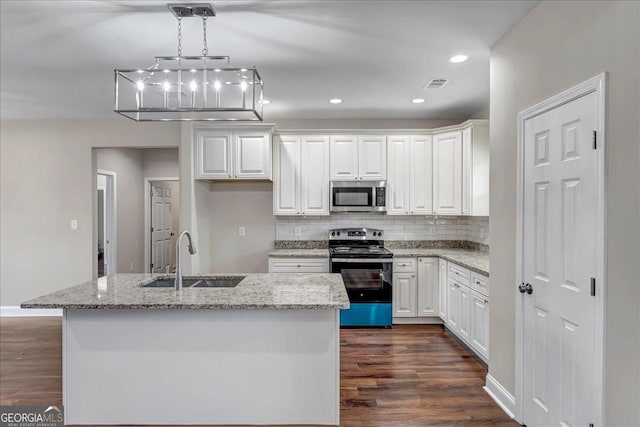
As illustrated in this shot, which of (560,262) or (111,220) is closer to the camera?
(560,262)

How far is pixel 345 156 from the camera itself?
15.3 feet

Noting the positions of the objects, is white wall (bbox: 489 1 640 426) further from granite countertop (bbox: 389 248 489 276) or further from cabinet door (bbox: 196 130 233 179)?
cabinet door (bbox: 196 130 233 179)

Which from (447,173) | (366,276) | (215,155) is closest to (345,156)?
(447,173)

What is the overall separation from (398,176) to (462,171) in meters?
0.75

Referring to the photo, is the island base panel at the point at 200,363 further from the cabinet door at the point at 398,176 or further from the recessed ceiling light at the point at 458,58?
the cabinet door at the point at 398,176

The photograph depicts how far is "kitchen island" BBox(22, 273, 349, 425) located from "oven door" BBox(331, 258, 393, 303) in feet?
7.04

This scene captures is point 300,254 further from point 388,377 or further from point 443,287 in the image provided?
point 388,377

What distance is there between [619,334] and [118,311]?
2.53 metres

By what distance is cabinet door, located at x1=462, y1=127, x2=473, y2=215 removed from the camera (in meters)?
4.16

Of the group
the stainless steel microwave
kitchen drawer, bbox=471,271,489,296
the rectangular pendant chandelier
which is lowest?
kitchen drawer, bbox=471,271,489,296

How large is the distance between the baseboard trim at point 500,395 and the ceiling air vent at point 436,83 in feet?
8.40

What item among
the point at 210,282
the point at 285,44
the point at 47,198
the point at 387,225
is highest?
the point at 285,44

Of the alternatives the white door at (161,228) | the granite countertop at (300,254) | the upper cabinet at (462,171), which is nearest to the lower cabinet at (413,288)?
the upper cabinet at (462,171)

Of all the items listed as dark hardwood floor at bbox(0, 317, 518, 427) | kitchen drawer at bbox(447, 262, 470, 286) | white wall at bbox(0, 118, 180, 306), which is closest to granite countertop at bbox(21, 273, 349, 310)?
dark hardwood floor at bbox(0, 317, 518, 427)
